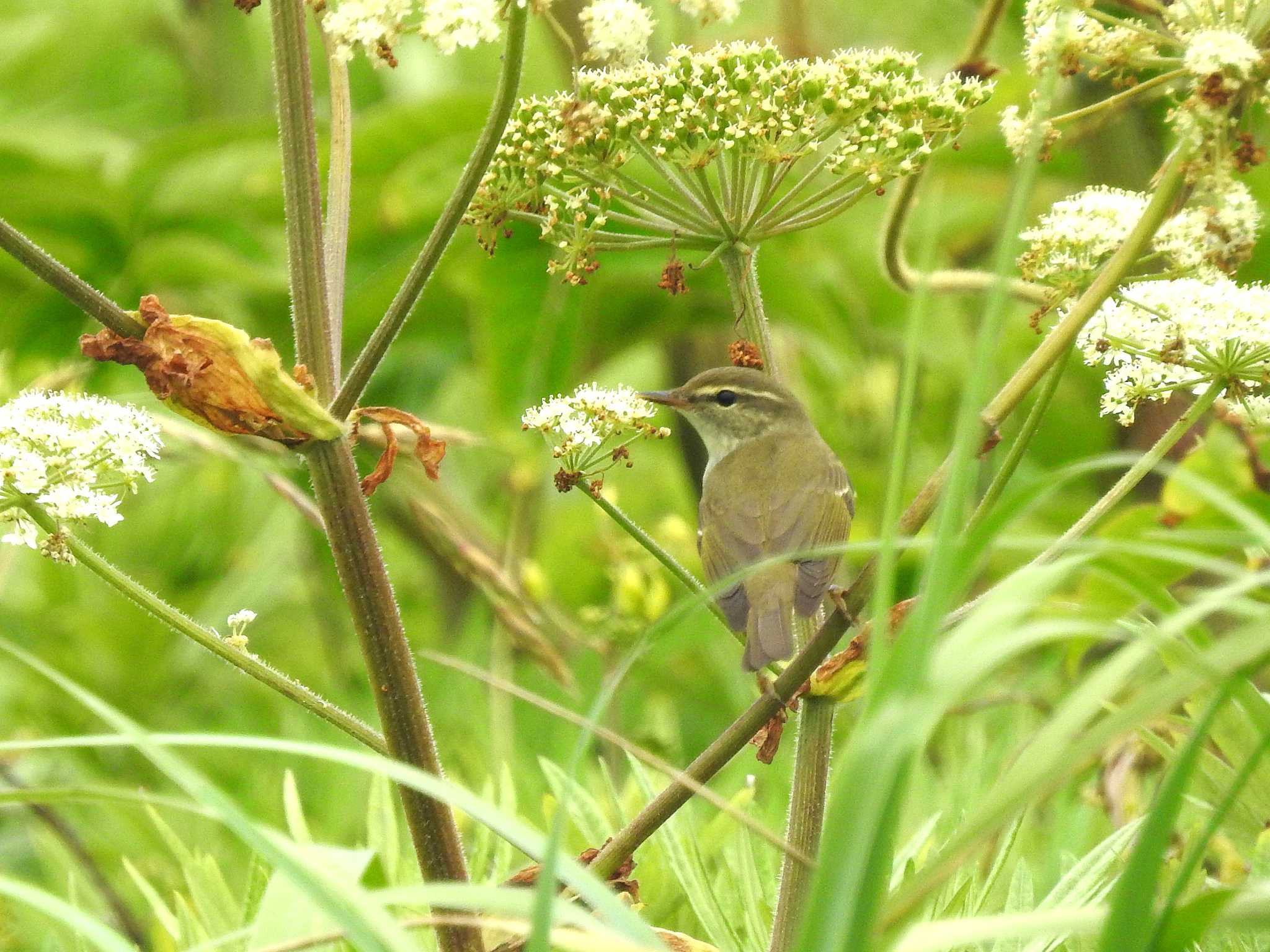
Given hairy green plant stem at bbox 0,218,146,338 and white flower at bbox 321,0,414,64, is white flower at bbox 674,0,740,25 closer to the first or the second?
white flower at bbox 321,0,414,64

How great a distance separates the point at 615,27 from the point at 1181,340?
1.96 ft

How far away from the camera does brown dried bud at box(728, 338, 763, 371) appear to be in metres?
1.51

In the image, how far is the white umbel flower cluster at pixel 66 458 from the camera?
128 centimetres

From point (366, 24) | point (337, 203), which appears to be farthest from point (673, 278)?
point (366, 24)

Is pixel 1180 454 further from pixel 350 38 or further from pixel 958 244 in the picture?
pixel 350 38

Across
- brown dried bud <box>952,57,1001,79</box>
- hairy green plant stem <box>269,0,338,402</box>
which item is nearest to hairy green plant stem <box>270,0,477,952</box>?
hairy green plant stem <box>269,0,338,402</box>

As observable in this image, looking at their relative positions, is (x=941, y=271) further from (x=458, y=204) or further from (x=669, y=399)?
(x=458, y=204)

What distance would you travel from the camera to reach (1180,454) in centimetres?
310

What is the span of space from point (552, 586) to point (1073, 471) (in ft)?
10.1

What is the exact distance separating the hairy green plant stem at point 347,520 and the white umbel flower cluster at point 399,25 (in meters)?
0.08

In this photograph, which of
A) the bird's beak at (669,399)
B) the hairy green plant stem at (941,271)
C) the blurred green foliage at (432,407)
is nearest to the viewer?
the hairy green plant stem at (941,271)

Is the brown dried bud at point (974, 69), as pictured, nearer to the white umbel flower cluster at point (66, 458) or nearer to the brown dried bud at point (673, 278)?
the brown dried bud at point (673, 278)

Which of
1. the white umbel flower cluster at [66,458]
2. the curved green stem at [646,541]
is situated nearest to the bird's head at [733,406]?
the curved green stem at [646,541]

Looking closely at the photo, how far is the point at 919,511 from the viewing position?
1191mm
